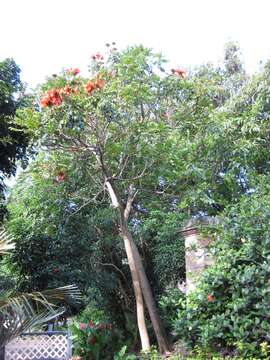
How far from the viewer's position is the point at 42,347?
7516 mm

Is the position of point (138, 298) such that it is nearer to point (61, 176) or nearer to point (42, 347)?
point (42, 347)

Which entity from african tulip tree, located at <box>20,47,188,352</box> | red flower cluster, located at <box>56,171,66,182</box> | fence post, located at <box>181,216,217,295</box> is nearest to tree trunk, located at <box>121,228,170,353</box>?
african tulip tree, located at <box>20,47,188,352</box>

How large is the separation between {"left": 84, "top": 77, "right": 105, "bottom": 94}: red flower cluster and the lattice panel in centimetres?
403

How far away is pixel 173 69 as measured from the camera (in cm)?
710

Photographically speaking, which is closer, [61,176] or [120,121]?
[120,121]

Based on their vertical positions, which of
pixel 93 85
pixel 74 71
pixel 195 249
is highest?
pixel 74 71

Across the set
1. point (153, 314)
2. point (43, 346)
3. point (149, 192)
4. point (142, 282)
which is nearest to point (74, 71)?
point (149, 192)

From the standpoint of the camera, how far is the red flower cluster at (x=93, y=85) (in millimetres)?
6262

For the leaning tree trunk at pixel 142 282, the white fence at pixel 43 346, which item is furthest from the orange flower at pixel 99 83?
the white fence at pixel 43 346

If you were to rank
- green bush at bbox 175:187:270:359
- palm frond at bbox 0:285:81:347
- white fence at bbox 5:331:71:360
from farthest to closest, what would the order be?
white fence at bbox 5:331:71:360 < palm frond at bbox 0:285:81:347 < green bush at bbox 175:187:270:359

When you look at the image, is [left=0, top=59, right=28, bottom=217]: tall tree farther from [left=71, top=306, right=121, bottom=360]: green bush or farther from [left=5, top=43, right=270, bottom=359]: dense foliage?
[left=71, top=306, right=121, bottom=360]: green bush

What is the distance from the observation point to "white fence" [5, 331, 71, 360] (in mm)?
7426

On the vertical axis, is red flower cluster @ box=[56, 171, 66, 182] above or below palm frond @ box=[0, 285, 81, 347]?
above

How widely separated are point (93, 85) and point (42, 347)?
4355mm
